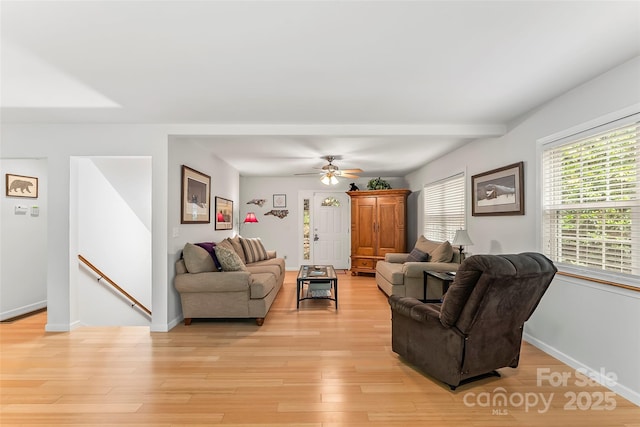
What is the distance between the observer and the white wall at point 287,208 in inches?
305

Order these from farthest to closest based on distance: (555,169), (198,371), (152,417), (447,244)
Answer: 1. (447,244)
2. (555,169)
3. (198,371)
4. (152,417)

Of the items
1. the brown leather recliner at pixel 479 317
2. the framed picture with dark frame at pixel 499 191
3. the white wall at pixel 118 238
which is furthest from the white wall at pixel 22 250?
the framed picture with dark frame at pixel 499 191

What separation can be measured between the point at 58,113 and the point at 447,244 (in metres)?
5.20

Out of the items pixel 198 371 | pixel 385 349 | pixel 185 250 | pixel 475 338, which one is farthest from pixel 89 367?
pixel 475 338

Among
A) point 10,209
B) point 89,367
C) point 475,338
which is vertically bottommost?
point 89,367

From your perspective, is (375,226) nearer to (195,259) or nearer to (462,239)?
(462,239)

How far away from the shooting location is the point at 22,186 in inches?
168

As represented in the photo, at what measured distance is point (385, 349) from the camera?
310 centimetres

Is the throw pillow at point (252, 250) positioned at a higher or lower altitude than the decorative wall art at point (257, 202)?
lower

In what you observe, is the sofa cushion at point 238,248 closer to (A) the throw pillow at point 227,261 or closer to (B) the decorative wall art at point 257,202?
(A) the throw pillow at point 227,261

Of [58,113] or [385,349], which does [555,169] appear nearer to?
[385,349]

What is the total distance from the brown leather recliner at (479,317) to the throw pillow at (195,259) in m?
2.52

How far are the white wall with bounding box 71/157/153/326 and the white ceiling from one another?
117 cm

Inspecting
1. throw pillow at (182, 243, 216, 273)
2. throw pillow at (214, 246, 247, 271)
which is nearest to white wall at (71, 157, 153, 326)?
throw pillow at (182, 243, 216, 273)
